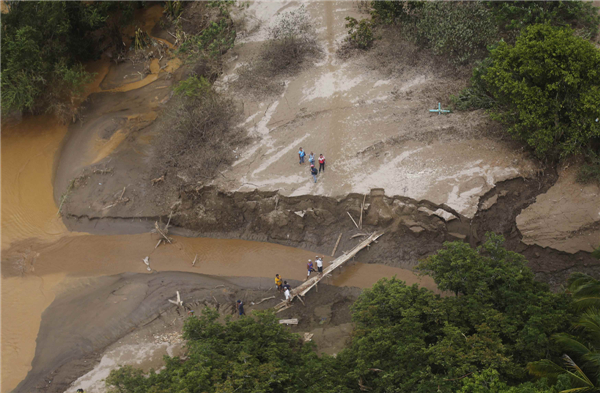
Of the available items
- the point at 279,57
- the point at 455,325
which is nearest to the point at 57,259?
the point at 279,57

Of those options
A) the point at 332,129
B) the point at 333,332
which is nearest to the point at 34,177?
the point at 332,129

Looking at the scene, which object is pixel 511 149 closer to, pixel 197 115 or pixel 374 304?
pixel 374 304

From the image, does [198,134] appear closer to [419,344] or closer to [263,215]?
[263,215]

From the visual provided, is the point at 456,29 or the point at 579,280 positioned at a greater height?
the point at 456,29

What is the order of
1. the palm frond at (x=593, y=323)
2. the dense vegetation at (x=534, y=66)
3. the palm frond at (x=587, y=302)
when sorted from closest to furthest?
the palm frond at (x=593, y=323), the palm frond at (x=587, y=302), the dense vegetation at (x=534, y=66)

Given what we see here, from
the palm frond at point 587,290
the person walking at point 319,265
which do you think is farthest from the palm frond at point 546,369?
the person walking at point 319,265

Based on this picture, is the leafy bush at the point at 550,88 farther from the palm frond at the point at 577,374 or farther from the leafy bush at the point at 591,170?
the palm frond at the point at 577,374

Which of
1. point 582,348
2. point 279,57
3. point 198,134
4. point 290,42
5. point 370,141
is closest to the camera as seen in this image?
point 582,348
